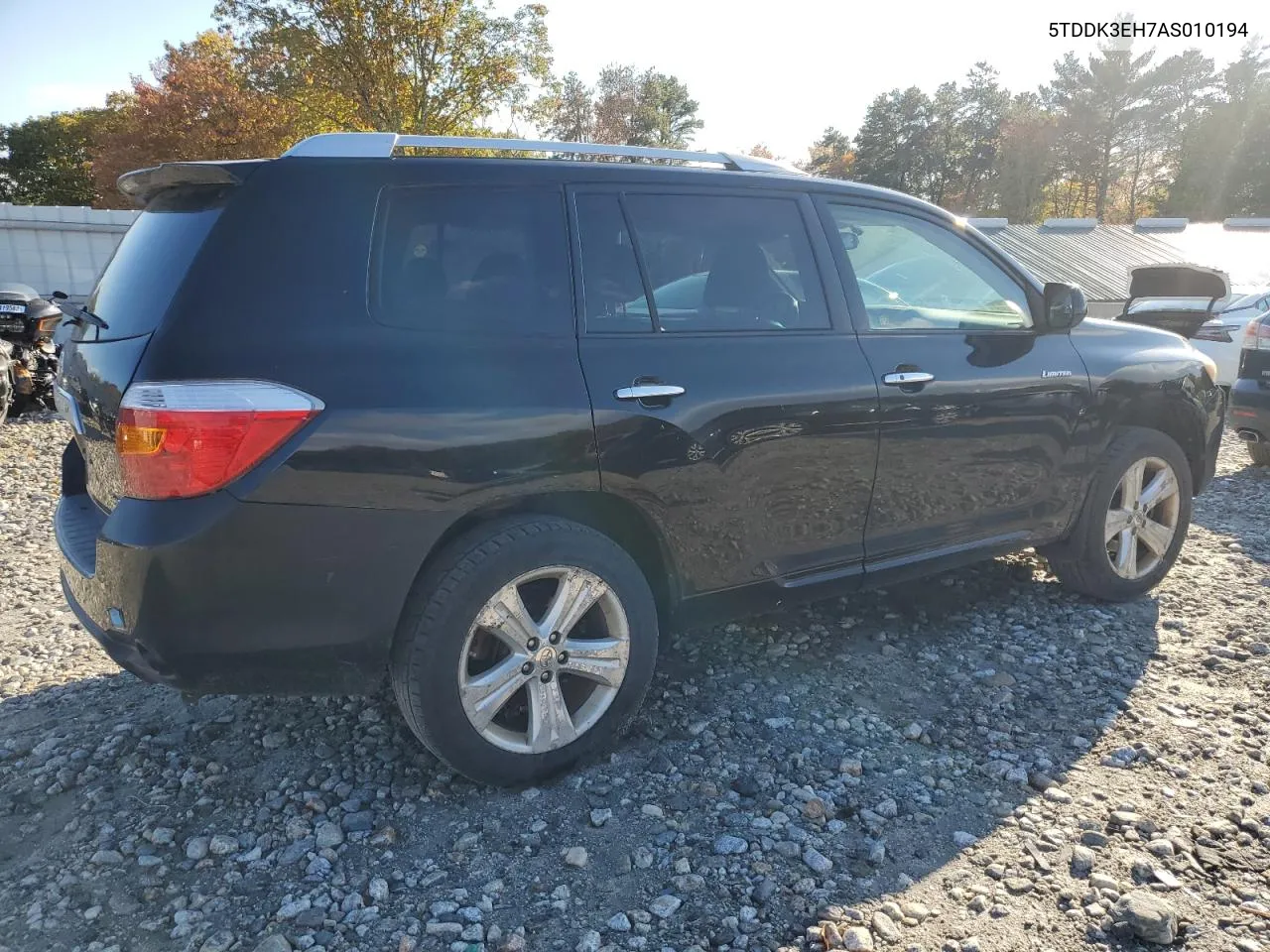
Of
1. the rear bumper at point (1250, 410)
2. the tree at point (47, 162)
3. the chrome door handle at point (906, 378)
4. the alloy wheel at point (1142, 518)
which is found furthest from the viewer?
the tree at point (47, 162)

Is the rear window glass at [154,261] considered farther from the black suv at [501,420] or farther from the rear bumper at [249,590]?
the rear bumper at [249,590]

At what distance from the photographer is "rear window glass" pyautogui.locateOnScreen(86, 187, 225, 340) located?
2424 mm

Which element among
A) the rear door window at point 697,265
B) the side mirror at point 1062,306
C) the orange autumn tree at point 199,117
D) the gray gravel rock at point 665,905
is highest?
the orange autumn tree at point 199,117

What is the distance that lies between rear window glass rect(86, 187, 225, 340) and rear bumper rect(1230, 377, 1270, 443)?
7.55 m

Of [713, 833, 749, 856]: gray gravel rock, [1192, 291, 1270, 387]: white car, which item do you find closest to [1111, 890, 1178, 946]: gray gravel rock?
[713, 833, 749, 856]: gray gravel rock

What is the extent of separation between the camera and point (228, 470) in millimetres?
2262

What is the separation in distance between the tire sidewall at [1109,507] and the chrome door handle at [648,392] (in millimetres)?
2329

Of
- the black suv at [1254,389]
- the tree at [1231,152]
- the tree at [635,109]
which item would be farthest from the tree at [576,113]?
→ the black suv at [1254,389]

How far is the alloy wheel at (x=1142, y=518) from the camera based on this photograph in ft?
13.8

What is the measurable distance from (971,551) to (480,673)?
217cm

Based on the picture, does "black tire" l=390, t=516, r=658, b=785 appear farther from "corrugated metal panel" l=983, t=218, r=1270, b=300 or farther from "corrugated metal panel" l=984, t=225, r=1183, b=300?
"corrugated metal panel" l=984, t=225, r=1183, b=300

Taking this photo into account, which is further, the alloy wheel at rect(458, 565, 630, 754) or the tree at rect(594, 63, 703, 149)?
the tree at rect(594, 63, 703, 149)

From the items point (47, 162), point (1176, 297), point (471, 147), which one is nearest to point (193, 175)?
point (471, 147)

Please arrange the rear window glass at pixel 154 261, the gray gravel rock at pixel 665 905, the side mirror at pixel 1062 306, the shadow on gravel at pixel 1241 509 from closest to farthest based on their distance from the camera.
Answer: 1. the gray gravel rock at pixel 665 905
2. the rear window glass at pixel 154 261
3. the side mirror at pixel 1062 306
4. the shadow on gravel at pixel 1241 509
